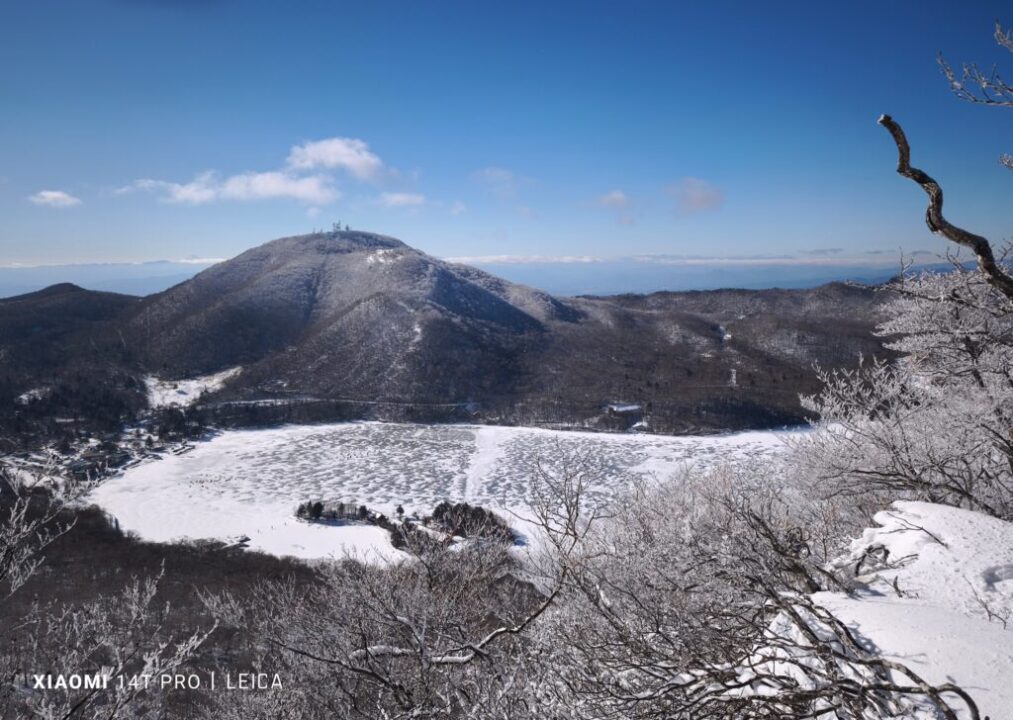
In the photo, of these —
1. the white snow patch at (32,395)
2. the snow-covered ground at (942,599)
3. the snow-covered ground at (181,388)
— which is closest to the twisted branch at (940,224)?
the snow-covered ground at (942,599)

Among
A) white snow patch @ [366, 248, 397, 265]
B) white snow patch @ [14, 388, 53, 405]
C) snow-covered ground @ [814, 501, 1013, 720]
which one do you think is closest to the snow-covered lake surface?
white snow patch @ [14, 388, 53, 405]

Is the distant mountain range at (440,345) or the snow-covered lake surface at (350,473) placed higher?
the distant mountain range at (440,345)

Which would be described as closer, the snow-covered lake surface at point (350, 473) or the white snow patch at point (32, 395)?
the snow-covered lake surface at point (350, 473)

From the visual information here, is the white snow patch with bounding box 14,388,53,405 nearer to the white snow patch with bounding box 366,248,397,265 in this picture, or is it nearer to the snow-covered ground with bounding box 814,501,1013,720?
the white snow patch with bounding box 366,248,397,265

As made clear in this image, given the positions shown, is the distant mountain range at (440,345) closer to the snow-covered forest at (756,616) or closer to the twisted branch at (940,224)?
the snow-covered forest at (756,616)

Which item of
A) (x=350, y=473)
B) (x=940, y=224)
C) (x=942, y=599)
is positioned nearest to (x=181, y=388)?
(x=350, y=473)

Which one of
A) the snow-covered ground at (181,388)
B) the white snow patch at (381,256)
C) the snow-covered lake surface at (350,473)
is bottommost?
the snow-covered lake surface at (350,473)

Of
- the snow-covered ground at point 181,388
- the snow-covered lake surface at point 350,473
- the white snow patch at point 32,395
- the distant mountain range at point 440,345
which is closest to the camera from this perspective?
the snow-covered lake surface at point 350,473
